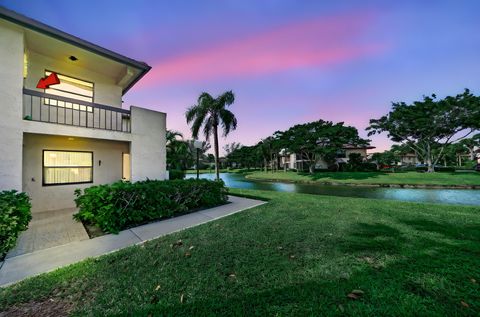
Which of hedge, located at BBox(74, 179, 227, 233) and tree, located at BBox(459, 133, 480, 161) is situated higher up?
tree, located at BBox(459, 133, 480, 161)

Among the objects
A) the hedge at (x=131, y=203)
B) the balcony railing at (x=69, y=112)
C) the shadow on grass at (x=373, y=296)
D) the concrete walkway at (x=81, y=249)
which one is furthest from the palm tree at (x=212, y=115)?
the shadow on grass at (x=373, y=296)

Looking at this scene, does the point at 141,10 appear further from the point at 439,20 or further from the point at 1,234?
the point at 439,20

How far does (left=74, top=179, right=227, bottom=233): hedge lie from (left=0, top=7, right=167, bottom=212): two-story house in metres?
1.98

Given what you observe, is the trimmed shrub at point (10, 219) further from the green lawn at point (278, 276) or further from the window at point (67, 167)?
the window at point (67, 167)

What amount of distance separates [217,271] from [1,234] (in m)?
3.83

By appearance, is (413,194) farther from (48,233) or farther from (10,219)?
(10,219)

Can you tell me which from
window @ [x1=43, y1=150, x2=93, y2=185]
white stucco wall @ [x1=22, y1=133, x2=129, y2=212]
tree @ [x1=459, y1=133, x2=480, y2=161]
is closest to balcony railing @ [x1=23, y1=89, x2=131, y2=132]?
white stucco wall @ [x1=22, y1=133, x2=129, y2=212]

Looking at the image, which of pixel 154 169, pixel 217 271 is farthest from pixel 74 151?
pixel 217 271

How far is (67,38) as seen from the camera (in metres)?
5.78

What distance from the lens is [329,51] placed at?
906cm

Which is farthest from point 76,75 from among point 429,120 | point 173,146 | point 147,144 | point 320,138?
point 429,120

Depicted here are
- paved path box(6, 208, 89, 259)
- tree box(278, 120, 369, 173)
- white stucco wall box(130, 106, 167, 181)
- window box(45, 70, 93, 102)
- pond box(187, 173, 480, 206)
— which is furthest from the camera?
tree box(278, 120, 369, 173)

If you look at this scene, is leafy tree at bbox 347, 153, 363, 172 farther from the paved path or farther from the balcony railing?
the paved path

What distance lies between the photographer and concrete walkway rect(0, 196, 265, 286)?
301cm
